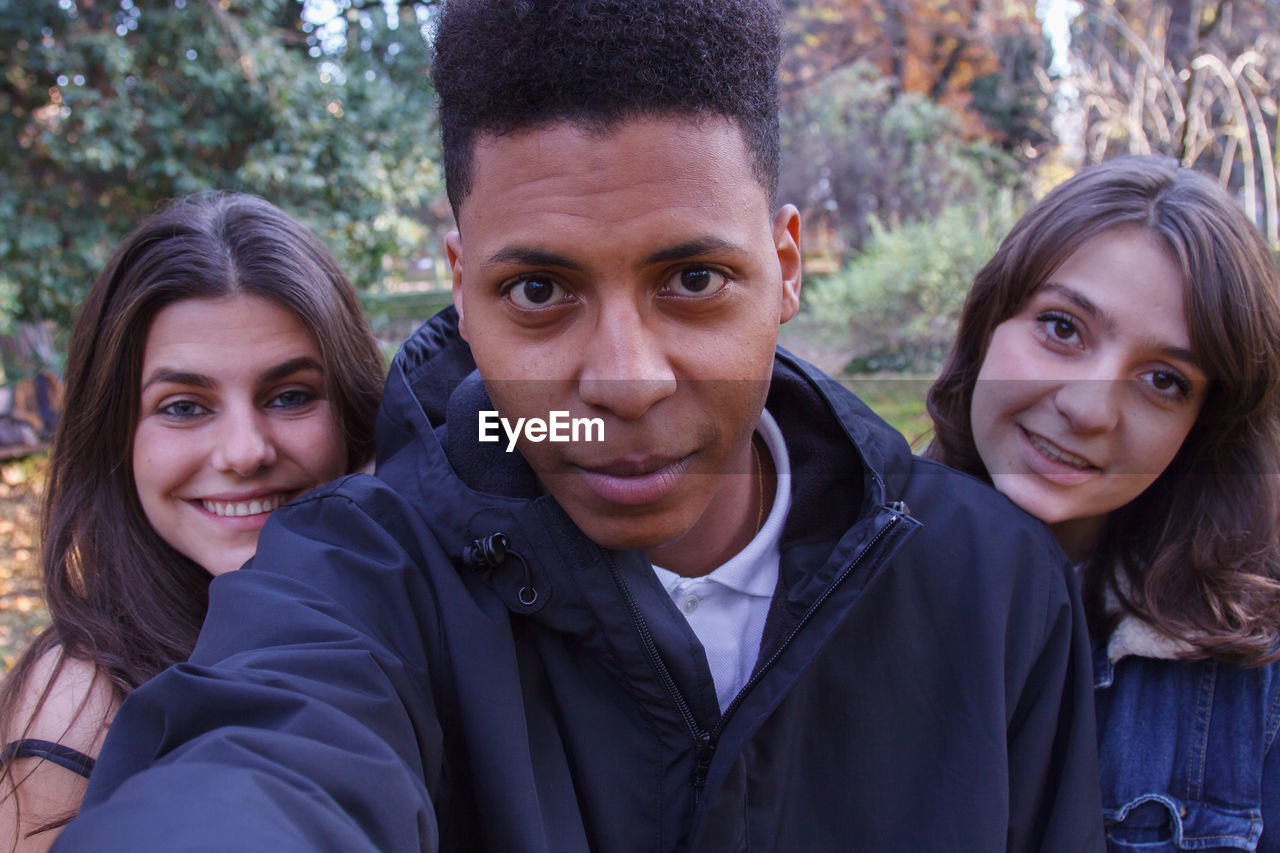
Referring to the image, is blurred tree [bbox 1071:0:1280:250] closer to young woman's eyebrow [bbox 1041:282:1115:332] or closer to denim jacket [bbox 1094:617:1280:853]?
young woman's eyebrow [bbox 1041:282:1115:332]

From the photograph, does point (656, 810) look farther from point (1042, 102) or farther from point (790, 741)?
point (1042, 102)

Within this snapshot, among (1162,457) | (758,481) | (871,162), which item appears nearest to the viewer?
(758,481)

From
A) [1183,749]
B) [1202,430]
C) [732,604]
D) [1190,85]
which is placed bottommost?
[1183,749]

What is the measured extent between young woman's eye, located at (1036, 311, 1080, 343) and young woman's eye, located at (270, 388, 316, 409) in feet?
6.23

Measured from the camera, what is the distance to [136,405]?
8.07 ft

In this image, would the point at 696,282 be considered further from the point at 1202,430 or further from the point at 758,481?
the point at 1202,430

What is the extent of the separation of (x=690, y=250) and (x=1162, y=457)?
4.89ft

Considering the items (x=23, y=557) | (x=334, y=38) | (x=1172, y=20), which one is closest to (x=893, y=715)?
(x=23, y=557)

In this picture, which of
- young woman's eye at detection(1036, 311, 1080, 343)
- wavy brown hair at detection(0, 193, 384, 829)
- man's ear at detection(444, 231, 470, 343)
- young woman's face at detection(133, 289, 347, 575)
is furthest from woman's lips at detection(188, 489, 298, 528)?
young woman's eye at detection(1036, 311, 1080, 343)

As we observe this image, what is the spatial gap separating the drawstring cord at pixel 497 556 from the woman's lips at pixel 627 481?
6.8 inches

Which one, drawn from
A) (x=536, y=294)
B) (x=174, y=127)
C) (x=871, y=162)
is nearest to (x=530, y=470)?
(x=536, y=294)

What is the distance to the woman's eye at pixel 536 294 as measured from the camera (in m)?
1.63

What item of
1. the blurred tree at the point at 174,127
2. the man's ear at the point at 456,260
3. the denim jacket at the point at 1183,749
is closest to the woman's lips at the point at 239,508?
the man's ear at the point at 456,260

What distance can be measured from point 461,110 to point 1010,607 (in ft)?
4.68
